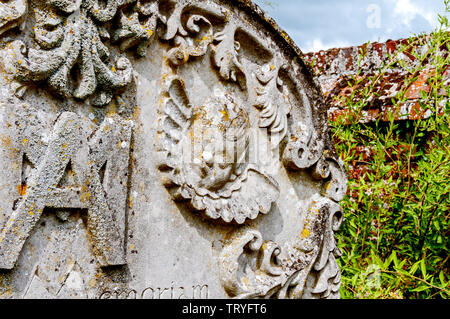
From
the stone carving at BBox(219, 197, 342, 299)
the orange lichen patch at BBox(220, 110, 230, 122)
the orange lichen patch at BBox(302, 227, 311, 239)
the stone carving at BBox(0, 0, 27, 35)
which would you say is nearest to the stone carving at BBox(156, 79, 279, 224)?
the orange lichen patch at BBox(220, 110, 230, 122)

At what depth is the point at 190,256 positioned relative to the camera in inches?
91.1

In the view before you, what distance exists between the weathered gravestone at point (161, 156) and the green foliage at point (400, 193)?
0.61m

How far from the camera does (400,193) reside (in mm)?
3631

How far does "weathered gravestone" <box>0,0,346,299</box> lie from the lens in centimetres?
180

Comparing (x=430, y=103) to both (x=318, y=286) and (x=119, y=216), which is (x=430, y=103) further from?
(x=119, y=216)

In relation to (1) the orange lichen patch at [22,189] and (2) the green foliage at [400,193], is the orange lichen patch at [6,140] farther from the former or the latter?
(2) the green foliage at [400,193]

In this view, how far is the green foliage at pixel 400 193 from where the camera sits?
331 centimetres

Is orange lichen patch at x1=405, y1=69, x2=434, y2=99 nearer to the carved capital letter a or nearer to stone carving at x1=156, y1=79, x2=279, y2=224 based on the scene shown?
stone carving at x1=156, y1=79, x2=279, y2=224

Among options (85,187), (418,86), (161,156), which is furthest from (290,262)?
(418,86)

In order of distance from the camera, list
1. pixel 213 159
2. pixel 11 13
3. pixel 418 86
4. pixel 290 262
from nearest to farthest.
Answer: pixel 11 13, pixel 213 159, pixel 290 262, pixel 418 86

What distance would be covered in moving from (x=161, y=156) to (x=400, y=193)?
79.9 inches

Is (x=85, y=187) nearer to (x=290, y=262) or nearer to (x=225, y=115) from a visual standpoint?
(x=225, y=115)

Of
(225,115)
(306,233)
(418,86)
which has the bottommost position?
(306,233)

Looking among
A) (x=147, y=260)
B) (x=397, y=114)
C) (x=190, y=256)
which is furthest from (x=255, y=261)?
(x=397, y=114)
